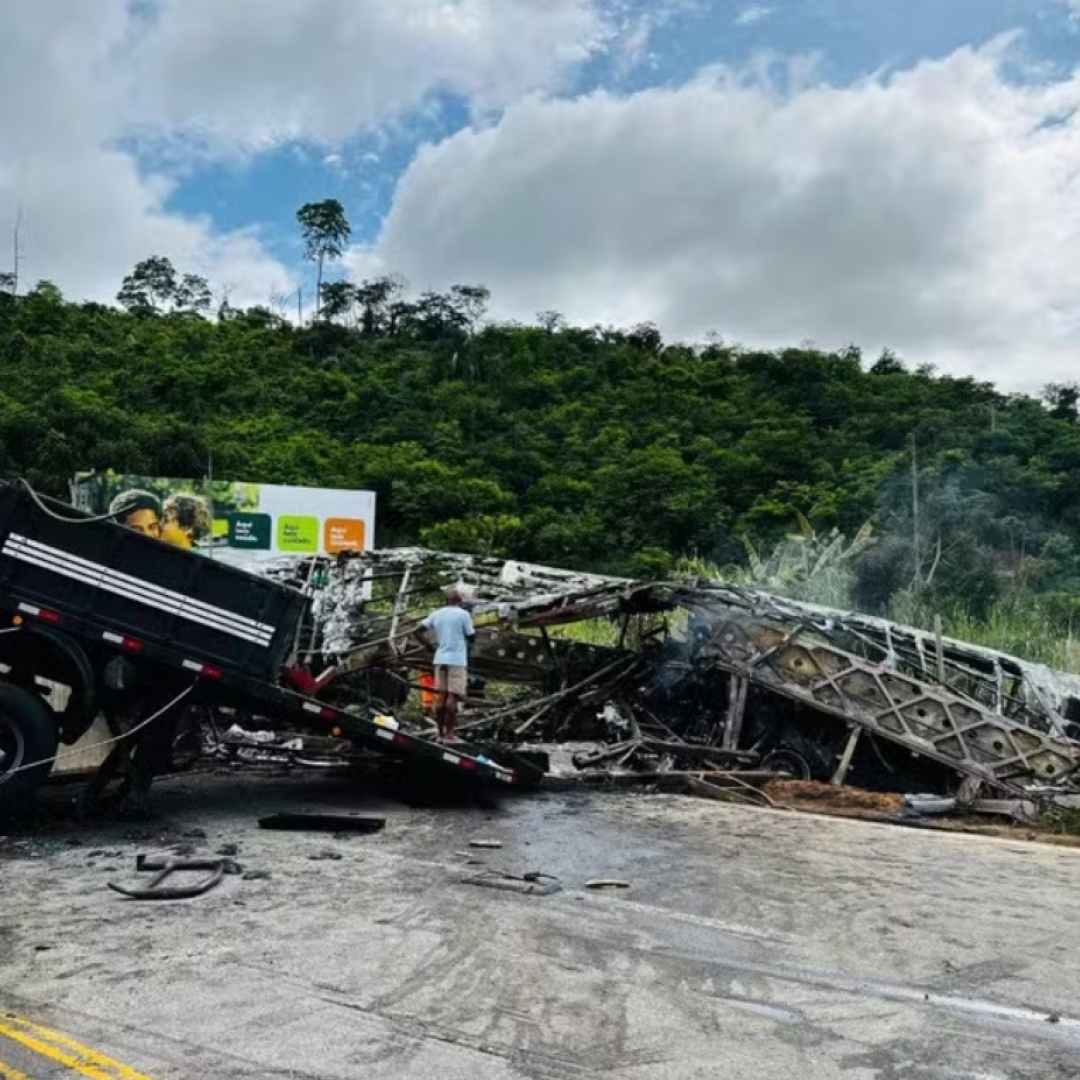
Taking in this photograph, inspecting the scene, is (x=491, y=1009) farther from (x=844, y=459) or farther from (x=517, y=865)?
(x=844, y=459)

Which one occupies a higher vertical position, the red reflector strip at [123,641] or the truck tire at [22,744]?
the red reflector strip at [123,641]

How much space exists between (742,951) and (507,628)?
7.63 m

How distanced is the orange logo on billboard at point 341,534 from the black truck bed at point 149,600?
23.3 metres

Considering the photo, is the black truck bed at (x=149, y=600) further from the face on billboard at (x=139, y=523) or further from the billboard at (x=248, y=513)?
the billboard at (x=248, y=513)

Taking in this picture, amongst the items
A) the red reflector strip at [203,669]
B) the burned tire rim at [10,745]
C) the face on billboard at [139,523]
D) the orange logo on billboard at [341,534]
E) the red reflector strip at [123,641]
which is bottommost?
the burned tire rim at [10,745]

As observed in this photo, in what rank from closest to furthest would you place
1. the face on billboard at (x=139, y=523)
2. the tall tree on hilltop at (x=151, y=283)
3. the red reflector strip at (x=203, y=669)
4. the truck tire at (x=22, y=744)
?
the truck tire at (x=22, y=744) < the red reflector strip at (x=203, y=669) < the face on billboard at (x=139, y=523) < the tall tree on hilltop at (x=151, y=283)

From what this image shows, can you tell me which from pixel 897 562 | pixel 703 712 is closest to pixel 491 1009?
pixel 703 712

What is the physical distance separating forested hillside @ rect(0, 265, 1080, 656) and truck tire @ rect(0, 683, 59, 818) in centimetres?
2218

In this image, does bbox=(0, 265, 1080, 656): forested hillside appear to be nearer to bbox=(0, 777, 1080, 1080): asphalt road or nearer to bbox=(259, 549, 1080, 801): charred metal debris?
bbox=(259, 549, 1080, 801): charred metal debris

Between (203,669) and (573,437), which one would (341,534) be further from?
(203,669)

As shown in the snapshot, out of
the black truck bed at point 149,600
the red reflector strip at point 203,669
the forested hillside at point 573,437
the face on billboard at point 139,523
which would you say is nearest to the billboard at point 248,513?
the forested hillside at point 573,437

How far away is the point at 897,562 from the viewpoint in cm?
3181

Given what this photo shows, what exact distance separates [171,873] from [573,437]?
43809 mm

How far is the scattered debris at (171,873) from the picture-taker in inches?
267
